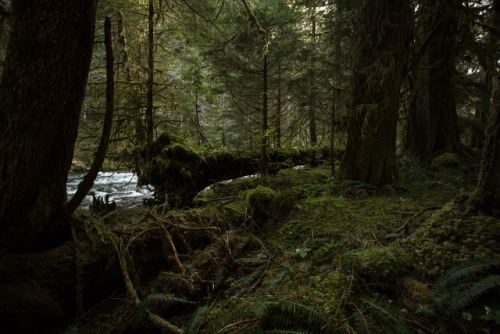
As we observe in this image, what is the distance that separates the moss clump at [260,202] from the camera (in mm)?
5004

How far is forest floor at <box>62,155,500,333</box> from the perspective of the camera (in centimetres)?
169

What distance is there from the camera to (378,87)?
17.6 feet

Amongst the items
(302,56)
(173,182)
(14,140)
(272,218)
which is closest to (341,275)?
(272,218)

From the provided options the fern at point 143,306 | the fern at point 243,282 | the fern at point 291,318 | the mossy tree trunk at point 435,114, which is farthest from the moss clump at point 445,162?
the fern at point 143,306

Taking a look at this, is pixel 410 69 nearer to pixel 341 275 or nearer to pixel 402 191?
pixel 402 191

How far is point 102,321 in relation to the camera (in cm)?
225

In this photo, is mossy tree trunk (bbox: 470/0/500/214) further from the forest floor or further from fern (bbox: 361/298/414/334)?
fern (bbox: 361/298/414/334)

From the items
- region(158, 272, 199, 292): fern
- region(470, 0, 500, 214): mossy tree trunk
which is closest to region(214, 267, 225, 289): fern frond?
region(158, 272, 199, 292): fern

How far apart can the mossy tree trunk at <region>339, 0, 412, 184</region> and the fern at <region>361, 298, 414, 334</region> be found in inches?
169

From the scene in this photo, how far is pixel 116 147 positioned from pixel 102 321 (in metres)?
5.66

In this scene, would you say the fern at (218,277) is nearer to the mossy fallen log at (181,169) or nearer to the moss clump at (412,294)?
the moss clump at (412,294)

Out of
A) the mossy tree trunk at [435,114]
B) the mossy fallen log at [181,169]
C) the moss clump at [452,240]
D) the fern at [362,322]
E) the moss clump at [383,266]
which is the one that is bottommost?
the fern at [362,322]

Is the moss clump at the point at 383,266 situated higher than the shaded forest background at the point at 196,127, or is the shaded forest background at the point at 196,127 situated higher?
the shaded forest background at the point at 196,127

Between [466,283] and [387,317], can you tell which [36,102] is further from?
[466,283]
